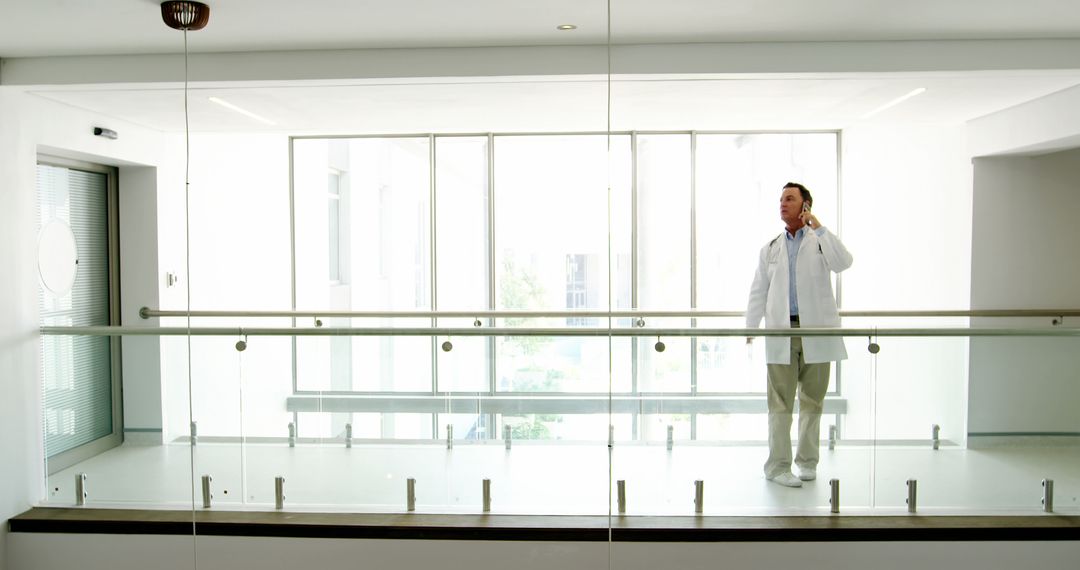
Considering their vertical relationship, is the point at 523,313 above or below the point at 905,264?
below

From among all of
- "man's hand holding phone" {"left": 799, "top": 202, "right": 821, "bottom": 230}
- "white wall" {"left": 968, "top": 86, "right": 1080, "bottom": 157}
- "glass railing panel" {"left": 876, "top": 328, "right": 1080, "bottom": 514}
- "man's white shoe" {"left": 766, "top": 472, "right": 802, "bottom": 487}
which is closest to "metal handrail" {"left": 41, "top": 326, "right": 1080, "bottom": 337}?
"glass railing panel" {"left": 876, "top": 328, "right": 1080, "bottom": 514}

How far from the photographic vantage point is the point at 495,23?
2980 millimetres

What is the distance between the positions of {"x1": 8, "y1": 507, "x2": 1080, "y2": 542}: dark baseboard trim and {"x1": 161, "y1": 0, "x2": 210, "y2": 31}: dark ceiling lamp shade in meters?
1.97

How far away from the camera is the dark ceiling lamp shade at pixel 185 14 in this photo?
2.73 meters

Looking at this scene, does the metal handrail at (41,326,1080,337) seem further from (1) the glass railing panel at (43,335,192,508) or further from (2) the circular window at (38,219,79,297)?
(2) the circular window at (38,219,79,297)

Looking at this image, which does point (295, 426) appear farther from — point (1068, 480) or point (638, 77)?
point (1068, 480)

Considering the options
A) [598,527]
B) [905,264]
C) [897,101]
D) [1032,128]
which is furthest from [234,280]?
[1032,128]

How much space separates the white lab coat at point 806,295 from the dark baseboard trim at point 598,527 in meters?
0.69

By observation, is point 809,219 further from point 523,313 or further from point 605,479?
point 523,313

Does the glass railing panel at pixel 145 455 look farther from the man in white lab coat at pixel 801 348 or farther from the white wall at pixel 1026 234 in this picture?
the white wall at pixel 1026 234

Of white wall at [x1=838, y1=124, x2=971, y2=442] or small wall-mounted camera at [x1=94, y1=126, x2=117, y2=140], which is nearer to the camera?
white wall at [x1=838, y1=124, x2=971, y2=442]

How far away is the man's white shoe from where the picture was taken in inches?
127

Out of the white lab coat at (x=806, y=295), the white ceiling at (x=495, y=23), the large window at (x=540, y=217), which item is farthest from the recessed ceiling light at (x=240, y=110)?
the white lab coat at (x=806, y=295)

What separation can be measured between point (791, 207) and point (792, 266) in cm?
44
